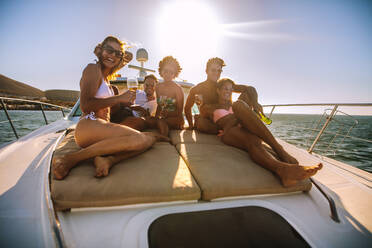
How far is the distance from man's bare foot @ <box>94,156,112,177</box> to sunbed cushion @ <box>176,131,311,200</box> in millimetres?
599

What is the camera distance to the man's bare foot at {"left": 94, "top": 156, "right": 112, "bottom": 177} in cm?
102

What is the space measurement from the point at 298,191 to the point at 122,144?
1.39 m

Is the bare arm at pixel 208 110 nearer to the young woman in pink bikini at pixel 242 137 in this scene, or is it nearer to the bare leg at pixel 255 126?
the young woman in pink bikini at pixel 242 137

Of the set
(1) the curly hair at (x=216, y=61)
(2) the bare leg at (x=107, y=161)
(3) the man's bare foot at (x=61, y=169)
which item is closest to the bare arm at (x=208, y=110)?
(1) the curly hair at (x=216, y=61)

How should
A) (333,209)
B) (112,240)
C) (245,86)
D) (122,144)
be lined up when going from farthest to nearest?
1. (245,86)
2. (122,144)
3. (333,209)
4. (112,240)

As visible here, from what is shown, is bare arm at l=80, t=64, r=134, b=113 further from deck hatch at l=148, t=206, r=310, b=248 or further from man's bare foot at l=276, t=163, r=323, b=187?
man's bare foot at l=276, t=163, r=323, b=187

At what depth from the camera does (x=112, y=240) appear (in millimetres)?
754

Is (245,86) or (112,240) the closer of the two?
(112,240)

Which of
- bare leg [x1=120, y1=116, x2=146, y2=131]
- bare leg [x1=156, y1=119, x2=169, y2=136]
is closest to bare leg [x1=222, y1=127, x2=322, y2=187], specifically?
bare leg [x1=156, y1=119, x2=169, y2=136]

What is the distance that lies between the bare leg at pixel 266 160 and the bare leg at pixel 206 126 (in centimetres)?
52

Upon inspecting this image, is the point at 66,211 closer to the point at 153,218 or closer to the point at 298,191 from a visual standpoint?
the point at 153,218

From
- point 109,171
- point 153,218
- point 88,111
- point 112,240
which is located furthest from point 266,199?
point 88,111

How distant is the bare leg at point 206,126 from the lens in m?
2.46

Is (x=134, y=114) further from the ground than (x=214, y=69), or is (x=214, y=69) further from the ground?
(x=214, y=69)
